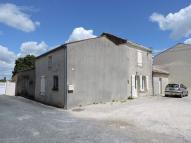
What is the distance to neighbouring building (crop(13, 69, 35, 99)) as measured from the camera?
1012 inches

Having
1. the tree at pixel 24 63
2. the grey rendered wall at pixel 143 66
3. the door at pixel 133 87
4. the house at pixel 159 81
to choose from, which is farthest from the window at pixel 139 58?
the tree at pixel 24 63

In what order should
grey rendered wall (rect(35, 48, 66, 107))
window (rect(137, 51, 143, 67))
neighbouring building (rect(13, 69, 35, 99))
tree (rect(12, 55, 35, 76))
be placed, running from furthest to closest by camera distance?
tree (rect(12, 55, 35, 76)) → neighbouring building (rect(13, 69, 35, 99)) → window (rect(137, 51, 143, 67)) → grey rendered wall (rect(35, 48, 66, 107))

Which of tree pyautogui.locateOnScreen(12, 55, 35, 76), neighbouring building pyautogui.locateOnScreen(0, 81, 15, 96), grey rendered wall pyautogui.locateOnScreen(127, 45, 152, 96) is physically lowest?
neighbouring building pyautogui.locateOnScreen(0, 81, 15, 96)

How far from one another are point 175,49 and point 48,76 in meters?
17.4

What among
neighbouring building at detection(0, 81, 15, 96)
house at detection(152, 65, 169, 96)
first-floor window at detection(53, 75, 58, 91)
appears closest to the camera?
first-floor window at detection(53, 75, 58, 91)

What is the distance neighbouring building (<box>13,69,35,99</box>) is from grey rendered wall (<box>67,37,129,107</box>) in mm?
10034

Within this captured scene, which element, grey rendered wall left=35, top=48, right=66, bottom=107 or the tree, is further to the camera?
the tree

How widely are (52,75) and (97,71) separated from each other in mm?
3794

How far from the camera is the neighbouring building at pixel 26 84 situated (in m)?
25.7

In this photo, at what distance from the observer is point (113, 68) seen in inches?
780

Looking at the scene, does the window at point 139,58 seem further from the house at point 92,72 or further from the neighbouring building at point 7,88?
the neighbouring building at point 7,88

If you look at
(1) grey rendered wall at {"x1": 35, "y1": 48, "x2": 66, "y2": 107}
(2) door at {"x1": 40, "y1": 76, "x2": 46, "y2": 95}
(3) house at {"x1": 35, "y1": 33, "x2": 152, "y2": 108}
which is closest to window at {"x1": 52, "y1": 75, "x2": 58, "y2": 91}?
(3) house at {"x1": 35, "y1": 33, "x2": 152, "y2": 108}

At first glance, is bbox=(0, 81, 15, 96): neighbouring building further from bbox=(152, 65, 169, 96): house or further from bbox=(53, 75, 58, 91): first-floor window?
bbox=(152, 65, 169, 96): house

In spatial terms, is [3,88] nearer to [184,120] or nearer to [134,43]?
[134,43]
